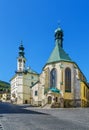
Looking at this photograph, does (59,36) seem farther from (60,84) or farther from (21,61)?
(21,61)

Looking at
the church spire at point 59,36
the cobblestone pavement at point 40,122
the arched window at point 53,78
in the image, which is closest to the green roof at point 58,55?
the church spire at point 59,36

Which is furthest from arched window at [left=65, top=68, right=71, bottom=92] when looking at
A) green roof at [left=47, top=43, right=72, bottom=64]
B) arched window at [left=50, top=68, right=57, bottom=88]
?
green roof at [left=47, top=43, right=72, bottom=64]

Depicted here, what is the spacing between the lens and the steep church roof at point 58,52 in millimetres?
66438

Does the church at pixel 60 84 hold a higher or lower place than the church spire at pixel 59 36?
lower

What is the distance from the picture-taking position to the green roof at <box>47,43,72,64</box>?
→ 6614cm

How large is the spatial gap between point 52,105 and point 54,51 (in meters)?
17.7

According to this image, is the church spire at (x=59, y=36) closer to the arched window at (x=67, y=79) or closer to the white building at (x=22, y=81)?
the arched window at (x=67, y=79)

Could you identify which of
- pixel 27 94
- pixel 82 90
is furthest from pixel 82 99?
pixel 27 94

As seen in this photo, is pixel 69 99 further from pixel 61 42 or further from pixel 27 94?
pixel 27 94

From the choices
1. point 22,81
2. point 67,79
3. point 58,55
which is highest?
point 58,55

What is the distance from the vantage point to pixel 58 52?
6850 centimetres

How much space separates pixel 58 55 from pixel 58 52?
1441mm

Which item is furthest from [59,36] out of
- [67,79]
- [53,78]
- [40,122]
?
[40,122]

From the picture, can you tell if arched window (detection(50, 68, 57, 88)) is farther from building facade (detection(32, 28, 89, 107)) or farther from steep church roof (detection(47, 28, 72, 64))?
steep church roof (detection(47, 28, 72, 64))
